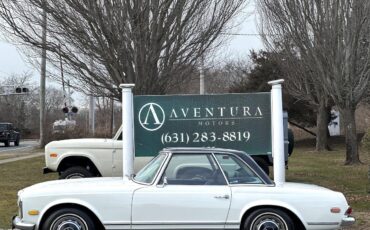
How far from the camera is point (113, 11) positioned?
14055 mm

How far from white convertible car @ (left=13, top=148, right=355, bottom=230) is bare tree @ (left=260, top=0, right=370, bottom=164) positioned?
41.4 ft

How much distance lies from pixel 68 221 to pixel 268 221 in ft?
8.31

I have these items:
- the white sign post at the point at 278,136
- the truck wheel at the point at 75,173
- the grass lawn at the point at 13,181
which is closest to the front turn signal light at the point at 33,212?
the grass lawn at the point at 13,181

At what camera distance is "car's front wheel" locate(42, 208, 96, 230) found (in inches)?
265

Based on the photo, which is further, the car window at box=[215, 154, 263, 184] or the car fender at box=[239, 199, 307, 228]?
the car window at box=[215, 154, 263, 184]

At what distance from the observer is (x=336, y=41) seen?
61.2 feet

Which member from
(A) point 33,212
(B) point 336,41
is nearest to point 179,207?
(A) point 33,212

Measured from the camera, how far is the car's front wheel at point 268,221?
6859 mm

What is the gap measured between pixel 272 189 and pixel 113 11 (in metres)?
8.50

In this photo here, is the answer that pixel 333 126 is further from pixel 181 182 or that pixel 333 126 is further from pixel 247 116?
pixel 181 182

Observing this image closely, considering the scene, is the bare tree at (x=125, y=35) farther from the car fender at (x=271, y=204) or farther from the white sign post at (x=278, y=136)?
the car fender at (x=271, y=204)

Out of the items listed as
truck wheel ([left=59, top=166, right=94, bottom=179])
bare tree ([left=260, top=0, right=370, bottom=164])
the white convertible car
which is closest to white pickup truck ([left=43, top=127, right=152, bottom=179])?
truck wheel ([left=59, top=166, right=94, bottom=179])

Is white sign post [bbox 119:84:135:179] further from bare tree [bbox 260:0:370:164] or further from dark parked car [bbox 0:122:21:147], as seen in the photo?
dark parked car [bbox 0:122:21:147]

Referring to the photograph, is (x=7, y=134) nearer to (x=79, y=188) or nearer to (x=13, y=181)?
(x=13, y=181)
